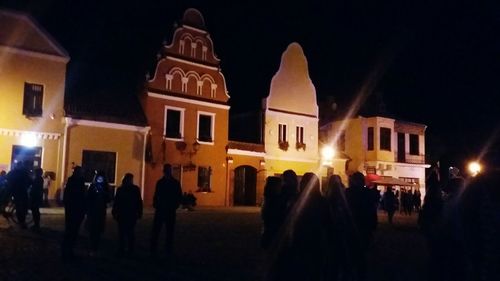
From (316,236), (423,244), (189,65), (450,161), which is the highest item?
(189,65)

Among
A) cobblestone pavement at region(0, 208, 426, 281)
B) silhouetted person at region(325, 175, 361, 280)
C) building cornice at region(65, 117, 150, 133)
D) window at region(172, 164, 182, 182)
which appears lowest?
cobblestone pavement at region(0, 208, 426, 281)

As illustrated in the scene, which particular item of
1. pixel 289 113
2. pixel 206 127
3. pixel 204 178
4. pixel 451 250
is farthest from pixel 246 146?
pixel 451 250

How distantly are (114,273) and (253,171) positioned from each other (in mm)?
26321

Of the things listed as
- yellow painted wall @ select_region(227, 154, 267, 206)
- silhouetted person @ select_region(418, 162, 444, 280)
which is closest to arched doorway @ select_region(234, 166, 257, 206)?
yellow painted wall @ select_region(227, 154, 267, 206)

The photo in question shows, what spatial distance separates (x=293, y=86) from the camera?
3766 centimetres

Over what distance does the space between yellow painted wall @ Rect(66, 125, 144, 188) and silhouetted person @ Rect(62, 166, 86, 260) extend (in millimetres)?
18156

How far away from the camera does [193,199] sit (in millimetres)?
28047

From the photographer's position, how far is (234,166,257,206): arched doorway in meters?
34.2

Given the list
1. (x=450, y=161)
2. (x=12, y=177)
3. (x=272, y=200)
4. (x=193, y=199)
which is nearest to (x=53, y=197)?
(x=193, y=199)

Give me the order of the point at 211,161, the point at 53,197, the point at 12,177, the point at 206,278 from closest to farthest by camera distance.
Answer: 1. the point at 206,278
2. the point at 12,177
3. the point at 53,197
4. the point at 211,161

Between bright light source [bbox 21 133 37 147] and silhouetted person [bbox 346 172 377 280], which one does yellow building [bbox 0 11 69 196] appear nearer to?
bright light source [bbox 21 133 37 147]

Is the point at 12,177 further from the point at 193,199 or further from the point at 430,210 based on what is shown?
the point at 193,199

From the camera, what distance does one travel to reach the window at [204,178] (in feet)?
105

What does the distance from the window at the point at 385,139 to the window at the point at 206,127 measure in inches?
619
